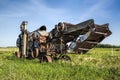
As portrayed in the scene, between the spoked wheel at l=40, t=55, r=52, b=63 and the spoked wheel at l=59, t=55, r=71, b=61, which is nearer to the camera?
the spoked wheel at l=40, t=55, r=52, b=63

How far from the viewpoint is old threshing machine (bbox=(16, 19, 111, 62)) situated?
1723 cm

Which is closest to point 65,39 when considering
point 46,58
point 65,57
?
point 65,57

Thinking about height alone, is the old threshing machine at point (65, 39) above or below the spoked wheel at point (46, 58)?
above

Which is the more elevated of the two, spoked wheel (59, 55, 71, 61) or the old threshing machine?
the old threshing machine

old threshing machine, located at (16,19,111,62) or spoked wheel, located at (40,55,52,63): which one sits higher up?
old threshing machine, located at (16,19,111,62)

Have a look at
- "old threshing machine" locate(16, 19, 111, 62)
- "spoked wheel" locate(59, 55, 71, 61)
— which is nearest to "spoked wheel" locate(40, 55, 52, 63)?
"old threshing machine" locate(16, 19, 111, 62)

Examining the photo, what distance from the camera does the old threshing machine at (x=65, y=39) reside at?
56.5ft

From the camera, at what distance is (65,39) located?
1833cm

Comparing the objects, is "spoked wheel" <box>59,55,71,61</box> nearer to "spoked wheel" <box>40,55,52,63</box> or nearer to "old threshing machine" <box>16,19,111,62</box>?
"old threshing machine" <box>16,19,111,62</box>

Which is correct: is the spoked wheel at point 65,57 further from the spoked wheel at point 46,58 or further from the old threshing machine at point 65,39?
the spoked wheel at point 46,58

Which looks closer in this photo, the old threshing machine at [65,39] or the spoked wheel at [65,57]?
the old threshing machine at [65,39]

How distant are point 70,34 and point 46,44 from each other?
2246 mm

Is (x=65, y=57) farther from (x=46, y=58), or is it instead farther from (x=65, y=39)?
(x=46, y=58)

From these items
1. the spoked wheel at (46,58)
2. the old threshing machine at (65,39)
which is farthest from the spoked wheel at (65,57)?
the spoked wheel at (46,58)
